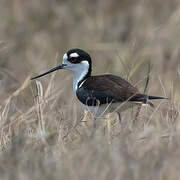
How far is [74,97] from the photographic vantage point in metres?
7.20

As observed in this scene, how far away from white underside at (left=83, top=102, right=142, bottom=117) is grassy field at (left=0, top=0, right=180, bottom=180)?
11 cm

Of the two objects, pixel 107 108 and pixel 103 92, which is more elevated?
pixel 103 92

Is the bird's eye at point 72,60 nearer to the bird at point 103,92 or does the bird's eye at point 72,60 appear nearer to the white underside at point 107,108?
the bird at point 103,92

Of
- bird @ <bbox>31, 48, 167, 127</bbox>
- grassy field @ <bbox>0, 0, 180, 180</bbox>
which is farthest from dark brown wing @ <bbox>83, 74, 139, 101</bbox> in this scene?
grassy field @ <bbox>0, 0, 180, 180</bbox>

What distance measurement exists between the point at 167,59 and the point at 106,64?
49.5 inches

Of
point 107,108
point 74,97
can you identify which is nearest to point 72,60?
point 74,97

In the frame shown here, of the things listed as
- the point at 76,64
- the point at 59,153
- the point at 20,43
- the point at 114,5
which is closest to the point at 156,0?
the point at 114,5

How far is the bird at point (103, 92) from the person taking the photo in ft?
18.1

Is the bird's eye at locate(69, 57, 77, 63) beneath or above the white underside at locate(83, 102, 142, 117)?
above

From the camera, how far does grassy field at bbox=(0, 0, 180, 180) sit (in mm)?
3834

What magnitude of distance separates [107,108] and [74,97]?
62.5 inches

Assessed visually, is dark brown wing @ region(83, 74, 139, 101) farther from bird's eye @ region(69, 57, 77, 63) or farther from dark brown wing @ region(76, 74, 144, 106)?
bird's eye @ region(69, 57, 77, 63)

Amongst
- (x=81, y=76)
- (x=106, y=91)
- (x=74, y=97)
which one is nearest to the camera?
(x=106, y=91)

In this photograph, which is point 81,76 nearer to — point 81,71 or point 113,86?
point 81,71
